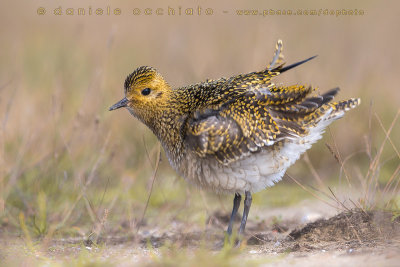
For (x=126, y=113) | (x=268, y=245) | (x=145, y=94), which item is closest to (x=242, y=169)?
(x=268, y=245)

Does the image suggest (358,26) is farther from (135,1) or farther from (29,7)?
(29,7)

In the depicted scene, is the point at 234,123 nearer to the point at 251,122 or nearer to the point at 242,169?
the point at 251,122

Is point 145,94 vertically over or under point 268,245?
over

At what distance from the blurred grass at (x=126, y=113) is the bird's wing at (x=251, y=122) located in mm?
398

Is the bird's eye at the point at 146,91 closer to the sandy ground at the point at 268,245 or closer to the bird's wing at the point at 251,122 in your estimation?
the bird's wing at the point at 251,122

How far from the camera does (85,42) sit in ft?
37.8

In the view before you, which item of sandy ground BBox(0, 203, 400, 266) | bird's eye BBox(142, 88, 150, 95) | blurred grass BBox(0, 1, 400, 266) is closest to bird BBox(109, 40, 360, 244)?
bird's eye BBox(142, 88, 150, 95)

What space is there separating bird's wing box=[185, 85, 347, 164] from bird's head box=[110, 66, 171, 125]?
1.39 feet

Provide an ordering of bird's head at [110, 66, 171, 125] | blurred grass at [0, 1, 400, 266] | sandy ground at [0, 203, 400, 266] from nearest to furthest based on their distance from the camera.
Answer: sandy ground at [0, 203, 400, 266] → bird's head at [110, 66, 171, 125] → blurred grass at [0, 1, 400, 266]

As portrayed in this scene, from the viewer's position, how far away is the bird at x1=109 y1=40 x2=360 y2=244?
4.95 metres

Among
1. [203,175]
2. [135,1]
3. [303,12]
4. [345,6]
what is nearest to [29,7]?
[135,1]

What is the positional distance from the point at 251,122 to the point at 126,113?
3715mm

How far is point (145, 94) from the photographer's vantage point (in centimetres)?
540

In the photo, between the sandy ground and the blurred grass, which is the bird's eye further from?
the sandy ground
